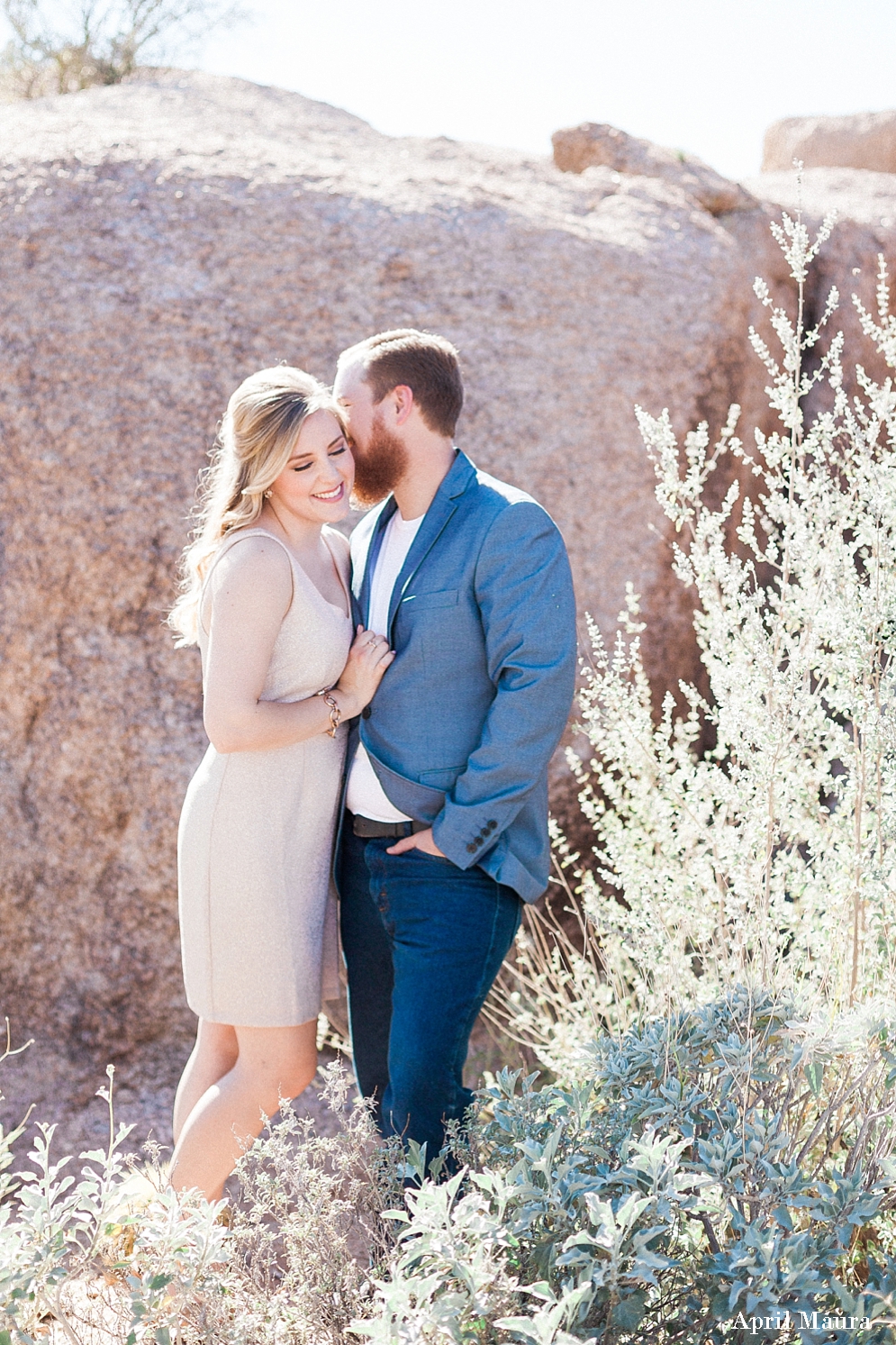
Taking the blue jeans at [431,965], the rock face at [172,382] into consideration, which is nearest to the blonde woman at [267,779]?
the blue jeans at [431,965]

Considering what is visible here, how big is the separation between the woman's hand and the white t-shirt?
77mm

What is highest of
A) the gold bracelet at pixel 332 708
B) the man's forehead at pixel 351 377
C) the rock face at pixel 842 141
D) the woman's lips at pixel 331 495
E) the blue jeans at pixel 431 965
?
the rock face at pixel 842 141

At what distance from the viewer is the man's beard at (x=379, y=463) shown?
289 centimetres

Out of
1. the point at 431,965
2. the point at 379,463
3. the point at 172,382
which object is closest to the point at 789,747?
the point at 431,965

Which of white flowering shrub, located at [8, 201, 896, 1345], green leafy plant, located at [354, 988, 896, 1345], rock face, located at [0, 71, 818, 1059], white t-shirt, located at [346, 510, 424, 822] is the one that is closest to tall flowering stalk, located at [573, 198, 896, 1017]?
white flowering shrub, located at [8, 201, 896, 1345]

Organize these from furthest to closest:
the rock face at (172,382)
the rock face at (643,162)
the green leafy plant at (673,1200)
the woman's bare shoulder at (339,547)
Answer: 1. the rock face at (643,162)
2. the rock face at (172,382)
3. the woman's bare shoulder at (339,547)
4. the green leafy plant at (673,1200)

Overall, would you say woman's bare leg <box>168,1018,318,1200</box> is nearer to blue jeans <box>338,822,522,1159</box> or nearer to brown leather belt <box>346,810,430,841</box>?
blue jeans <box>338,822,522,1159</box>

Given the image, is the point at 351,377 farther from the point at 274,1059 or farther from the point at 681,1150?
the point at 681,1150

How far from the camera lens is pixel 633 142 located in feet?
19.3

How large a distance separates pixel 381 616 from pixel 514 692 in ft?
1.61

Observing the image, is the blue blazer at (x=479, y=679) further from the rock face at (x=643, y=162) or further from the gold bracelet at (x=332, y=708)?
the rock face at (x=643, y=162)

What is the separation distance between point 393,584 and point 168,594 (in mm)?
1518

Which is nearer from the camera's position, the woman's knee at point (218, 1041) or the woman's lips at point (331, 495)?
the woman's lips at point (331, 495)

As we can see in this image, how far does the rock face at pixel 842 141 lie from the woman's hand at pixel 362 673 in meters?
6.74
